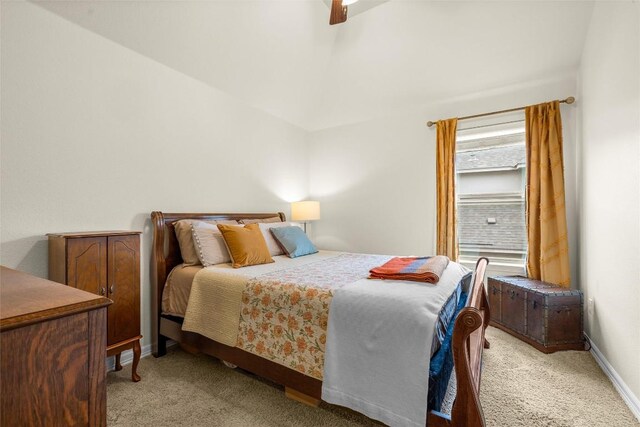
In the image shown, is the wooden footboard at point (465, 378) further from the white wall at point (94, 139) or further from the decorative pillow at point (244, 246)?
the white wall at point (94, 139)

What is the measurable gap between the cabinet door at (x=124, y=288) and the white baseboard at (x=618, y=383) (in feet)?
10.2

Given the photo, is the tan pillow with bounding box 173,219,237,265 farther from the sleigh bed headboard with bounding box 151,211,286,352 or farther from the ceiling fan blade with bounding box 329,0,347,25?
the ceiling fan blade with bounding box 329,0,347,25

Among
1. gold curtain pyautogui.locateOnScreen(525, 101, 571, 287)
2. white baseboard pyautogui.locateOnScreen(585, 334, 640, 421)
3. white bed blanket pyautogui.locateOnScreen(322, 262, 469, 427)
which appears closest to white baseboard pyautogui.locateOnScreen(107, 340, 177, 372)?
white bed blanket pyautogui.locateOnScreen(322, 262, 469, 427)

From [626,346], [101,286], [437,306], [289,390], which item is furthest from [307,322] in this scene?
[626,346]

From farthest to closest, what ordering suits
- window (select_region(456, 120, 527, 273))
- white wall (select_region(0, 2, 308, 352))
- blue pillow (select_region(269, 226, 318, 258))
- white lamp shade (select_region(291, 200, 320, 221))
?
white lamp shade (select_region(291, 200, 320, 221))
window (select_region(456, 120, 527, 273))
blue pillow (select_region(269, 226, 318, 258))
white wall (select_region(0, 2, 308, 352))

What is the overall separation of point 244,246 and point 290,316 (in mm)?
930

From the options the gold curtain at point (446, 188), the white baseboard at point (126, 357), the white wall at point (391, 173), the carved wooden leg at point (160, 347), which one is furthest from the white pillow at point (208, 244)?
the gold curtain at point (446, 188)

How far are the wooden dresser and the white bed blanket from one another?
0.99 metres

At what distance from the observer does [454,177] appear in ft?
11.0

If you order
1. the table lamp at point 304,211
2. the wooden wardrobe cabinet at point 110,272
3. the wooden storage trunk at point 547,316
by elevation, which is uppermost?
the table lamp at point 304,211

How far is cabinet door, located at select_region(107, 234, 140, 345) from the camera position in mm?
1923

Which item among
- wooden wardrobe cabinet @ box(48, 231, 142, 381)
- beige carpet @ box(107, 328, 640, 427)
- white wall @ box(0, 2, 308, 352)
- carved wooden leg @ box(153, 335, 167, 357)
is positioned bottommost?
beige carpet @ box(107, 328, 640, 427)

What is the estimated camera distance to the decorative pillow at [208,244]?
235cm

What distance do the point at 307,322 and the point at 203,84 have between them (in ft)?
8.50
